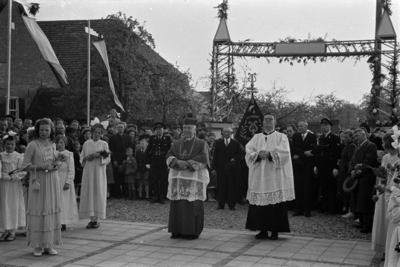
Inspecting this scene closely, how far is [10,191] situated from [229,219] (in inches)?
179

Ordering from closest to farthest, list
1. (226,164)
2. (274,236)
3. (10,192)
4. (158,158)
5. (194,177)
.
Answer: (10,192)
(274,236)
(194,177)
(226,164)
(158,158)

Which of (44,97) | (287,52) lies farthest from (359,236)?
(44,97)

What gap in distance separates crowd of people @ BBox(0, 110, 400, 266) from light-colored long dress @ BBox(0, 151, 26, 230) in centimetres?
2

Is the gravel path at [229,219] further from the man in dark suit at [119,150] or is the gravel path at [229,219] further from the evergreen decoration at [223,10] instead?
the evergreen decoration at [223,10]

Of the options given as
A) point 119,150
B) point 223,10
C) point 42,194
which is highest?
point 223,10

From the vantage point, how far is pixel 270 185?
352 inches

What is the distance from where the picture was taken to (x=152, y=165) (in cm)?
1362

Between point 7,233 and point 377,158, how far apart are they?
252 inches

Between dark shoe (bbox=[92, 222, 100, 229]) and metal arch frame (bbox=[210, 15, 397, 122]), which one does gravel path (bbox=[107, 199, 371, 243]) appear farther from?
metal arch frame (bbox=[210, 15, 397, 122])

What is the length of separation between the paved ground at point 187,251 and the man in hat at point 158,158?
162 inches

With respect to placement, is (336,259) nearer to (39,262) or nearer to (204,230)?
(204,230)

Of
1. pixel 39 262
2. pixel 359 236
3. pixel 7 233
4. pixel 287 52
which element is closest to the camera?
pixel 39 262

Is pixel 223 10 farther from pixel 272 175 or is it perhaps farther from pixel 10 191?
pixel 10 191

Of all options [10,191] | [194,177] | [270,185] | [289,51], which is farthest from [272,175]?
[289,51]
